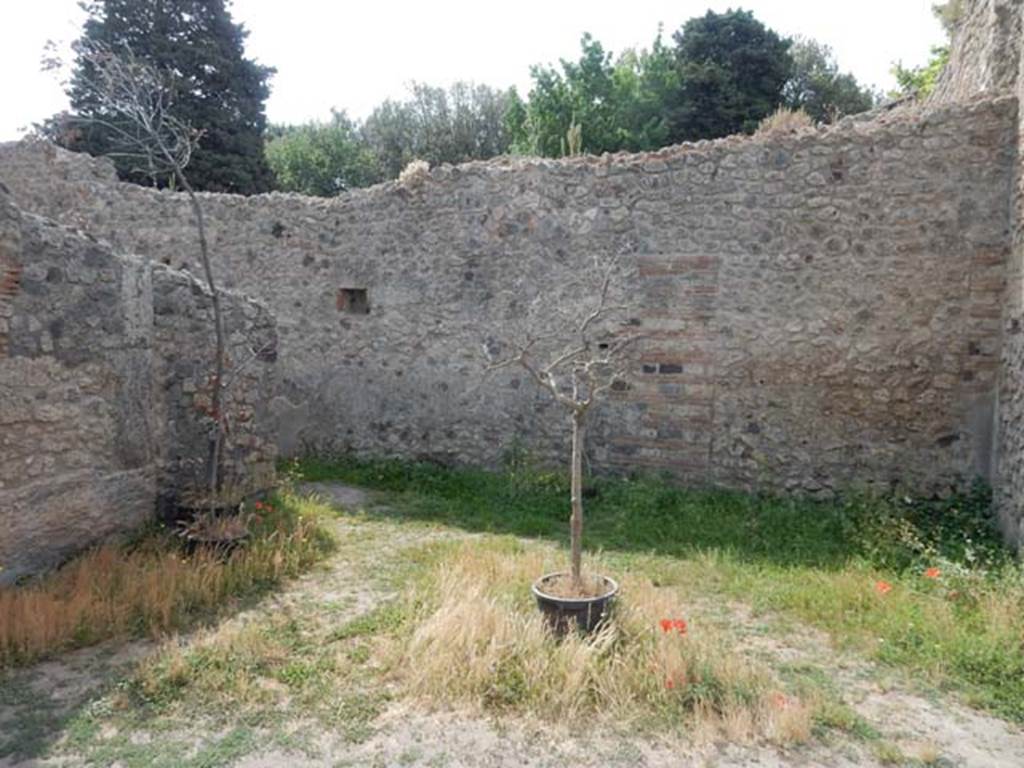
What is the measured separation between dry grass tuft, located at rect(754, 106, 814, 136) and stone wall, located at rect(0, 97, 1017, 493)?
0.68 feet

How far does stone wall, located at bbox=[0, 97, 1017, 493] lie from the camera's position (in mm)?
6684

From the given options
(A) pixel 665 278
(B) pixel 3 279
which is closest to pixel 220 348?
(B) pixel 3 279

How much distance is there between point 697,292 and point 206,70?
16870mm

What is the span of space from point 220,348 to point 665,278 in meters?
4.43

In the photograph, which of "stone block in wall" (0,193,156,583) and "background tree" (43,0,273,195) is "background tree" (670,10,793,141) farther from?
"stone block in wall" (0,193,156,583)

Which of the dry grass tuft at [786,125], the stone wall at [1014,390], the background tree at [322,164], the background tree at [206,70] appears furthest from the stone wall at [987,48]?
the background tree at [322,164]

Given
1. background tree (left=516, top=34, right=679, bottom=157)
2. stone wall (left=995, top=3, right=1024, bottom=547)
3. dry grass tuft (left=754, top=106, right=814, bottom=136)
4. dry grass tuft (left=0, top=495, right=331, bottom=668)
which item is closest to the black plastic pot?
dry grass tuft (left=0, top=495, right=331, bottom=668)

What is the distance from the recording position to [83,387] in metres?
5.25

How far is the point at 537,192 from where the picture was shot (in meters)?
8.48

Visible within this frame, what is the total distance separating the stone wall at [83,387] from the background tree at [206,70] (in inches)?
545

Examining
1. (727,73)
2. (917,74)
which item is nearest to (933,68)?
(917,74)

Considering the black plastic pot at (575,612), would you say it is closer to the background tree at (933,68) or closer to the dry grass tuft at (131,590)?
the dry grass tuft at (131,590)

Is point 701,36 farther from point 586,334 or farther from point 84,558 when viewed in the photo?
point 84,558

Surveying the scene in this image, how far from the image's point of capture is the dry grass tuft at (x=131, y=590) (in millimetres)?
4035
